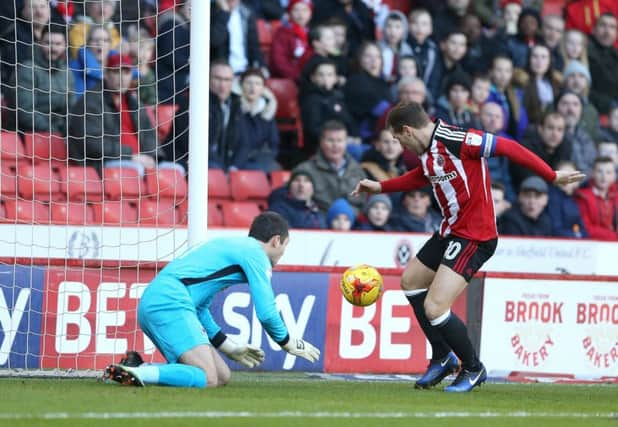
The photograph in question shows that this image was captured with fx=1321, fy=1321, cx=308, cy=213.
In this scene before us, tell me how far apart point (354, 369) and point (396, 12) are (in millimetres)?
6710

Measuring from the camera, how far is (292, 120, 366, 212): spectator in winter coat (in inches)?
556

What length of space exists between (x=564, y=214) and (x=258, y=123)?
3.76 m

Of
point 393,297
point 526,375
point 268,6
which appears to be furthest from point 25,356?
point 268,6

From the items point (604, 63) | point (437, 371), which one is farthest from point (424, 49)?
point (437, 371)

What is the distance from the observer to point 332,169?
46.9 ft

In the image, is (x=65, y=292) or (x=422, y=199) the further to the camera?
(x=422, y=199)

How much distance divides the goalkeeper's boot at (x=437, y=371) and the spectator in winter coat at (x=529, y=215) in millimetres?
5895

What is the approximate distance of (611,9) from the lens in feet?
60.5

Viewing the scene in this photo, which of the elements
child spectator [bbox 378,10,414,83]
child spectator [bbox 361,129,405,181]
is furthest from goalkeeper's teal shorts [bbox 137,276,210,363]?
child spectator [bbox 378,10,414,83]

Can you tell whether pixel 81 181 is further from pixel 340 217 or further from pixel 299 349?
pixel 299 349

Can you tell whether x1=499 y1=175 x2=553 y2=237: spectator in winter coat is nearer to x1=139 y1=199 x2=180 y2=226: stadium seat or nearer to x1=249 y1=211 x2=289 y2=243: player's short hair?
x1=139 y1=199 x2=180 y2=226: stadium seat

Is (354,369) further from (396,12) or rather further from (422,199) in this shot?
(396,12)

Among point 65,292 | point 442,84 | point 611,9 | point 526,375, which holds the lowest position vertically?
point 526,375

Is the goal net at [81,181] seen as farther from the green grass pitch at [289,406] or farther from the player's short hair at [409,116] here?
the player's short hair at [409,116]
